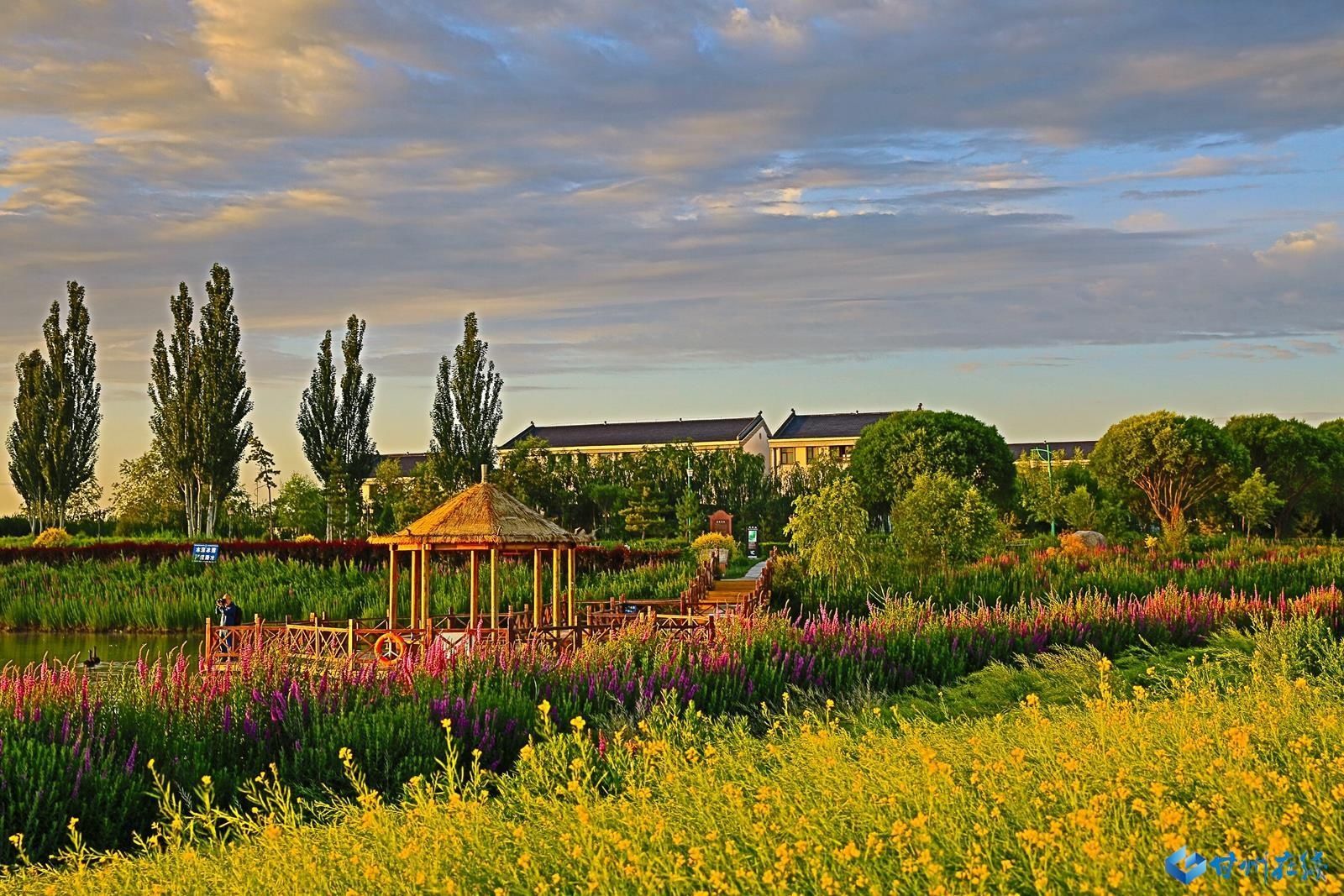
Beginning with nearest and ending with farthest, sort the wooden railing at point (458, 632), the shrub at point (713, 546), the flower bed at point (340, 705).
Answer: the flower bed at point (340, 705)
the wooden railing at point (458, 632)
the shrub at point (713, 546)

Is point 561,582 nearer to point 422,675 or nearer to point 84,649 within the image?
Result: point 84,649

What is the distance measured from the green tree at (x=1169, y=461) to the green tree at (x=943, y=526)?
86.7 feet

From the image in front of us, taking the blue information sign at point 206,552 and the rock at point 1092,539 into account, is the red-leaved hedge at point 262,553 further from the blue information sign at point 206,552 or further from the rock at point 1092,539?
the rock at point 1092,539

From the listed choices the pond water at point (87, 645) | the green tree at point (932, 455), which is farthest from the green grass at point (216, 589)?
the green tree at point (932, 455)

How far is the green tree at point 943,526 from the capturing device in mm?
27047

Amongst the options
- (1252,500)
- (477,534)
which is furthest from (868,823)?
(1252,500)

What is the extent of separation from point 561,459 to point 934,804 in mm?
60450

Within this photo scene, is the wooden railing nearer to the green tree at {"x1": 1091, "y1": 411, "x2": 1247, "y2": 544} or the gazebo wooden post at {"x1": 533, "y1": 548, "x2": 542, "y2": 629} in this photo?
the gazebo wooden post at {"x1": 533, "y1": 548, "x2": 542, "y2": 629}

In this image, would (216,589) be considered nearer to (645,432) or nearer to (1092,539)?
(1092,539)

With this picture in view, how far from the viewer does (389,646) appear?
16.7 metres

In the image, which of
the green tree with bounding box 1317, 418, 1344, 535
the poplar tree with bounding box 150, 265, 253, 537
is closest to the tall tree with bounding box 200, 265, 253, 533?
the poplar tree with bounding box 150, 265, 253, 537

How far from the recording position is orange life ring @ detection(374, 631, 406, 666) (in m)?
15.9

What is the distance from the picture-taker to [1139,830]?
5.01 metres

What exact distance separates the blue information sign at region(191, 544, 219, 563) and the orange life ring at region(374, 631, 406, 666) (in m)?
14.1
